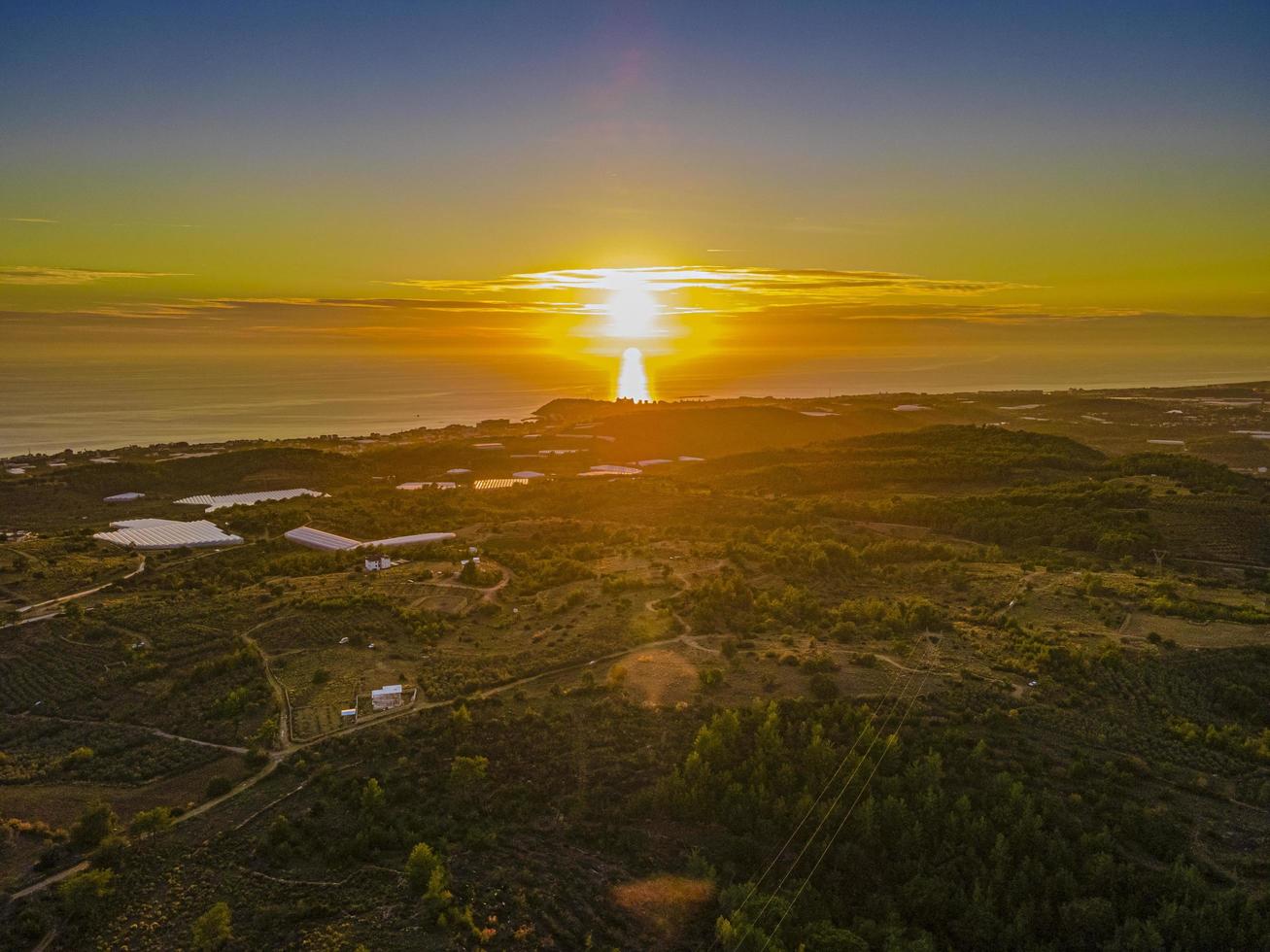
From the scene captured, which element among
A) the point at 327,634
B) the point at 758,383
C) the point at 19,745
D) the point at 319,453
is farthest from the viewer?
the point at 758,383

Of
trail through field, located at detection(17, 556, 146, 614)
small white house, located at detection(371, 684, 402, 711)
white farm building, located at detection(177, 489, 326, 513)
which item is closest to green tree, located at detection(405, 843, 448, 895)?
small white house, located at detection(371, 684, 402, 711)

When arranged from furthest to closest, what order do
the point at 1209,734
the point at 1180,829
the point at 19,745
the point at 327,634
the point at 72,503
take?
the point at 72,503 → the point at 327,634 → the point at 19,745 → the point at 1209,734 → the point at 1180,829

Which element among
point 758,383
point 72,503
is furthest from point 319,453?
point 758,383

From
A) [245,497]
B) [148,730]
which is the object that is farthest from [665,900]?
[245,497]

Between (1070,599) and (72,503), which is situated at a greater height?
(1070,599)

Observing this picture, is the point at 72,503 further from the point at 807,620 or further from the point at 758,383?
the point at 758,383

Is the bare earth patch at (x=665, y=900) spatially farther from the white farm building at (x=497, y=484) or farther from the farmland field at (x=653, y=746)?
the white farm building at (x=497, y=484)
